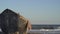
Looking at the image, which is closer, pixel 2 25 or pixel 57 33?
pixel 2 25

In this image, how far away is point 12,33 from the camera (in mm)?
3953

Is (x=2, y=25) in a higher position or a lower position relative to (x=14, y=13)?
lower

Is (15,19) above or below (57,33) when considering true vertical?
above

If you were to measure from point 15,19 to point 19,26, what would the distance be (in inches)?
7.6

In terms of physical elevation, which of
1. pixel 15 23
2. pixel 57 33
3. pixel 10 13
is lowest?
pixel 57 33

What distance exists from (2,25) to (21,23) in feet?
1.55

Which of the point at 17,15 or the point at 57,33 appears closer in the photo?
the point at 17,15

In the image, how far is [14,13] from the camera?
151 inches

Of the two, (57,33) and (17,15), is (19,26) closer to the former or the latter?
(17,15)

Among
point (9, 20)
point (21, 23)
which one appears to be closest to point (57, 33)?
point (21, 23)

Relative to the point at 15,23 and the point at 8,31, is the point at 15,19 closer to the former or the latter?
the point at 15,23

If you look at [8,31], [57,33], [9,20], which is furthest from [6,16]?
[57,33]

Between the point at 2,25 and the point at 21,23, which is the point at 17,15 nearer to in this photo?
the point at 21,23

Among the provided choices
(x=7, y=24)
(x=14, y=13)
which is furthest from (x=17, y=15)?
(x=7, y=24)
